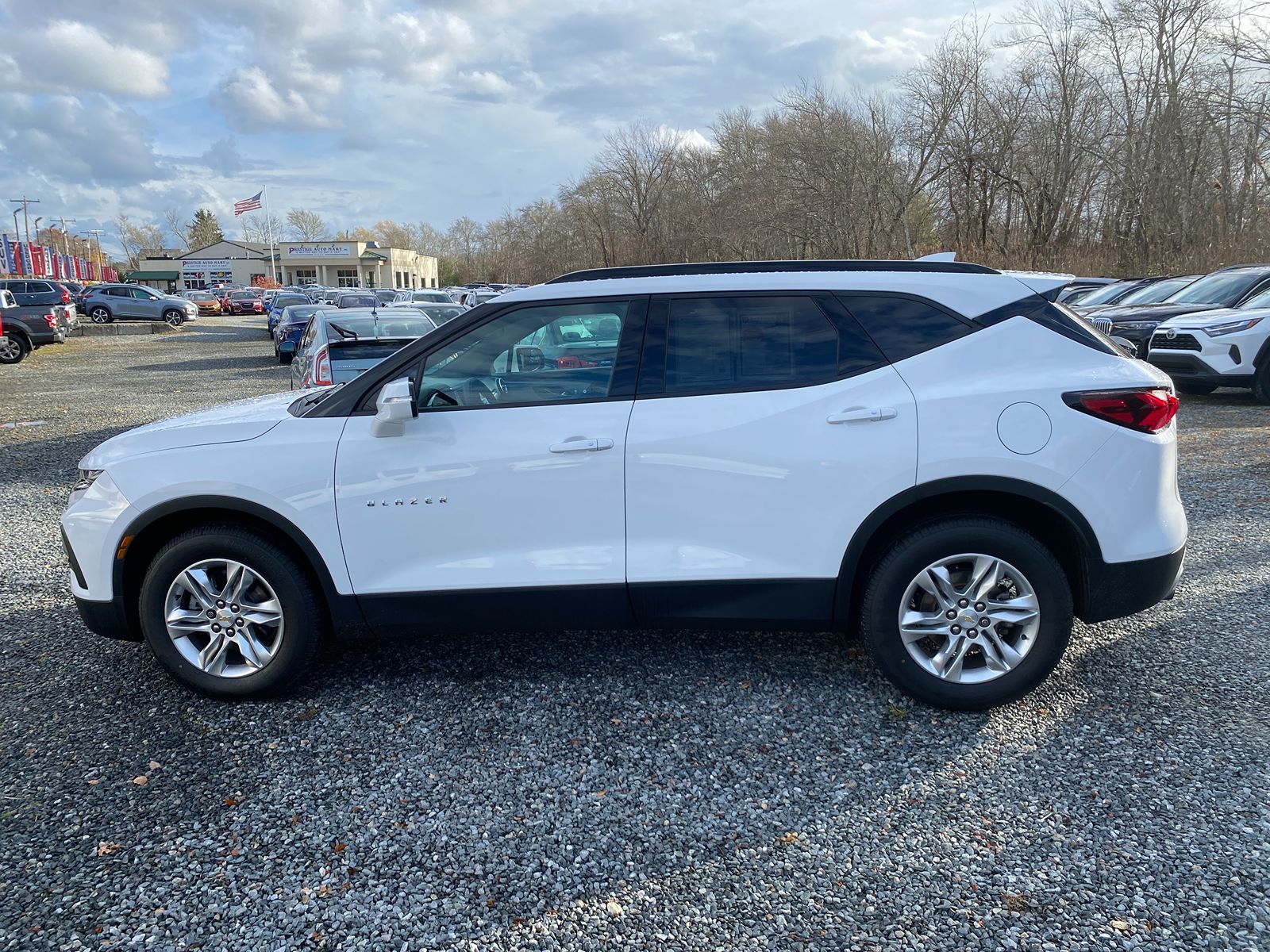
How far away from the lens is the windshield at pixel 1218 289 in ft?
41.0

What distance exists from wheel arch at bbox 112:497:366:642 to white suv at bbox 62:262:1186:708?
12 mm

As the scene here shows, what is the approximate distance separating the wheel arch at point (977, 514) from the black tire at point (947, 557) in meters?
0.07

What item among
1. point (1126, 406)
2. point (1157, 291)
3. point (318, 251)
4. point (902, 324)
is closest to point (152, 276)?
point (318, 251)

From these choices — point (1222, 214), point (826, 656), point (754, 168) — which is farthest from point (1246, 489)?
point (754, 168)

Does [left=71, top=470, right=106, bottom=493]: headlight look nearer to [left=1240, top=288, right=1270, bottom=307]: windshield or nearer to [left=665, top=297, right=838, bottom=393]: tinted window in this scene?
[left=665, top=297, right=838, bottom=393]: tinted window

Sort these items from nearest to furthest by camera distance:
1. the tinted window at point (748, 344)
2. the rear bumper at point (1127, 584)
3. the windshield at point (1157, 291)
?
1. the rear bumper at point (1127, 584)
2. the tinted window at point (748, 344)
3. the windshield at point (1157, 291)

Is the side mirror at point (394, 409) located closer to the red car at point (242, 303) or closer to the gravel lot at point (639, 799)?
the gravel lot at point (639, 799)

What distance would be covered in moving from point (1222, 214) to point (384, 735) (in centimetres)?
3097

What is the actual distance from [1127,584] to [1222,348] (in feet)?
32.4

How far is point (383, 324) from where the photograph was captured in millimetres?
10273

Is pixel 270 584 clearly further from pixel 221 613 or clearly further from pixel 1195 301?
pixel 1195 301

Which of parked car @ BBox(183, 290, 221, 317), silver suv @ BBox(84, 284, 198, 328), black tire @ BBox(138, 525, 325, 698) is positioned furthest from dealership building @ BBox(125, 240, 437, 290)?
black tire @ BBox(138, 525, 325, 698)

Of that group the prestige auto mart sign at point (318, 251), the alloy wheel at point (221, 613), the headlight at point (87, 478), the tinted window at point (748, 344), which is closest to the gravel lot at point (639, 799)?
the alloy wheel at point (221, 613)

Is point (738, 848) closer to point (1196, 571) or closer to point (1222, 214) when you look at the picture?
point (1196, 571)
